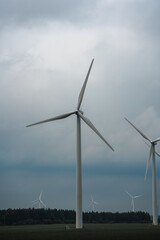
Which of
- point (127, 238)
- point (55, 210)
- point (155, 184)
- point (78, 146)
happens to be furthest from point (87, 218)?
point (127, 238)

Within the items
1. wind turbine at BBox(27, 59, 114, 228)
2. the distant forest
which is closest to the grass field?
wind turbine at BBox(27, 59, 114, 228)

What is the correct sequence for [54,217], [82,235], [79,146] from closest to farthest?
[82,235], [79,146], [54,217]

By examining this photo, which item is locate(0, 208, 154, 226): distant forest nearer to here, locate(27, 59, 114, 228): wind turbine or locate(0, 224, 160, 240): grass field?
locate(27, 59, 114, 228): wind turbine

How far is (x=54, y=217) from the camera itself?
152m

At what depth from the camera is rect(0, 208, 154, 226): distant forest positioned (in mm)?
135300

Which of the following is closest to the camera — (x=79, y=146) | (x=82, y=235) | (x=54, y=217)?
(x=82, y=235)

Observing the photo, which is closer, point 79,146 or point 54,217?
point 79,146

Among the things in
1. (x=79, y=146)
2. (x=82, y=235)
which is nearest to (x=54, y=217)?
(x=79, y=146)

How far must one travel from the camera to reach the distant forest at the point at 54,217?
135300mm

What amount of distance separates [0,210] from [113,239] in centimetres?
10126

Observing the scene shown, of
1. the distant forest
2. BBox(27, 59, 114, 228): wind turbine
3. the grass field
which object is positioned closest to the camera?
the grass field

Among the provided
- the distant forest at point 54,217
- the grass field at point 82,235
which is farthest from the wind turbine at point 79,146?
the distant forest at point 54,217

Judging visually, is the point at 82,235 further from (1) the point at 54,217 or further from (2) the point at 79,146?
(1) the point at 54,217

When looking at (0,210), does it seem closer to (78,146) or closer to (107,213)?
(107,213)
